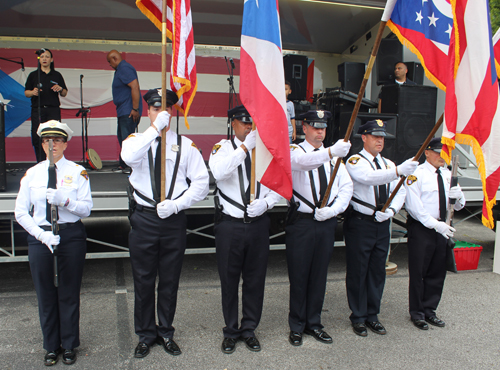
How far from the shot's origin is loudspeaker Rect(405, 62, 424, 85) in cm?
654

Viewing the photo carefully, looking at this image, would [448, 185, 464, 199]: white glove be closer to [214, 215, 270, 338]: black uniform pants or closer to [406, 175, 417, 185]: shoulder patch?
[406, 175, 417, 185]: shoulder patch

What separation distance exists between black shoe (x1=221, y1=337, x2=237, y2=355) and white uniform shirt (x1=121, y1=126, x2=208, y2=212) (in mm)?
1104

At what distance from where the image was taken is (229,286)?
10.3 feet

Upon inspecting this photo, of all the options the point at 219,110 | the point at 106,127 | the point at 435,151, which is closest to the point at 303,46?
the point at 219,110

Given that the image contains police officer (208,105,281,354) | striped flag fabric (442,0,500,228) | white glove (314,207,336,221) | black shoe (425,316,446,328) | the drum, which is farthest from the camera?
the drum

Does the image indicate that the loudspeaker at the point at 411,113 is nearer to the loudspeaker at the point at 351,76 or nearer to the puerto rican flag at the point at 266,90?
the loudspeaker at the point at 351,76

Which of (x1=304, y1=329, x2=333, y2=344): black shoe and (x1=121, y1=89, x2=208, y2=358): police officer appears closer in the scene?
(x1=121, y1=89, x2=208, y2=358): police officer

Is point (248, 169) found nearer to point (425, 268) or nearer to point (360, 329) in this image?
point (360, 329)

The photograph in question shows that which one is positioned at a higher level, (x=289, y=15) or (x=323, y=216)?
(x=289, y=15)

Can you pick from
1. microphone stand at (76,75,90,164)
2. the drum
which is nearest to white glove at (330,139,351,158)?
the drum

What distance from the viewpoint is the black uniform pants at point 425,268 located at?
11.7 feet

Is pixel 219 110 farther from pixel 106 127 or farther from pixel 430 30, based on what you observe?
pixel 430 30

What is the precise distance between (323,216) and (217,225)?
33.1 inches

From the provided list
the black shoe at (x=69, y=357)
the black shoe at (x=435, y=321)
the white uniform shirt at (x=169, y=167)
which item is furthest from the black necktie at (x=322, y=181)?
the black shoe at (x=69, y=357)
